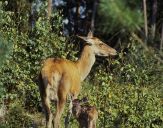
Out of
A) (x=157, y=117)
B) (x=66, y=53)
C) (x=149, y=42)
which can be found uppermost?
(x=149, y=42)

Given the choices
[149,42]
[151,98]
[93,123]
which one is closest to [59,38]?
[151,98]

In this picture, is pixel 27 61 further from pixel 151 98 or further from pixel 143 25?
pixel 143 25

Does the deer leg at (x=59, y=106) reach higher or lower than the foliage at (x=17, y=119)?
higher

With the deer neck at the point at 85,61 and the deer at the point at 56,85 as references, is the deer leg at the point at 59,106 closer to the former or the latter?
the deer at the point at 56,85

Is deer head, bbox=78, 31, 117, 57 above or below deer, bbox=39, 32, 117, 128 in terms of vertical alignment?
above

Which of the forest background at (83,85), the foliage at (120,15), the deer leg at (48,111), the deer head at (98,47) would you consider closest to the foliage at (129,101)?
the forest background at (83,85)

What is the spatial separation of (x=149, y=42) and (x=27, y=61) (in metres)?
11.8

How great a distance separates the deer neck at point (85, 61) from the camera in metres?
15.5

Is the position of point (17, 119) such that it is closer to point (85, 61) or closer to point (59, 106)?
point (59, 106)

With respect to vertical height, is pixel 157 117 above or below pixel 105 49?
below

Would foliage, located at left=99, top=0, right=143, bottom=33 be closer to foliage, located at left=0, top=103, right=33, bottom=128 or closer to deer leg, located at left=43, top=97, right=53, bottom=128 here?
deer leg, located at left=43, top=97, right=53, bottom=128

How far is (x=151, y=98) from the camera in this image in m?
15.8

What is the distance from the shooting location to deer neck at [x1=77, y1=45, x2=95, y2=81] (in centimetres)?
1548

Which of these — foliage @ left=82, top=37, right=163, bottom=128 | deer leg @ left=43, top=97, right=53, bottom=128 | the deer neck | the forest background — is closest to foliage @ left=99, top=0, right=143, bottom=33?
the forest background
